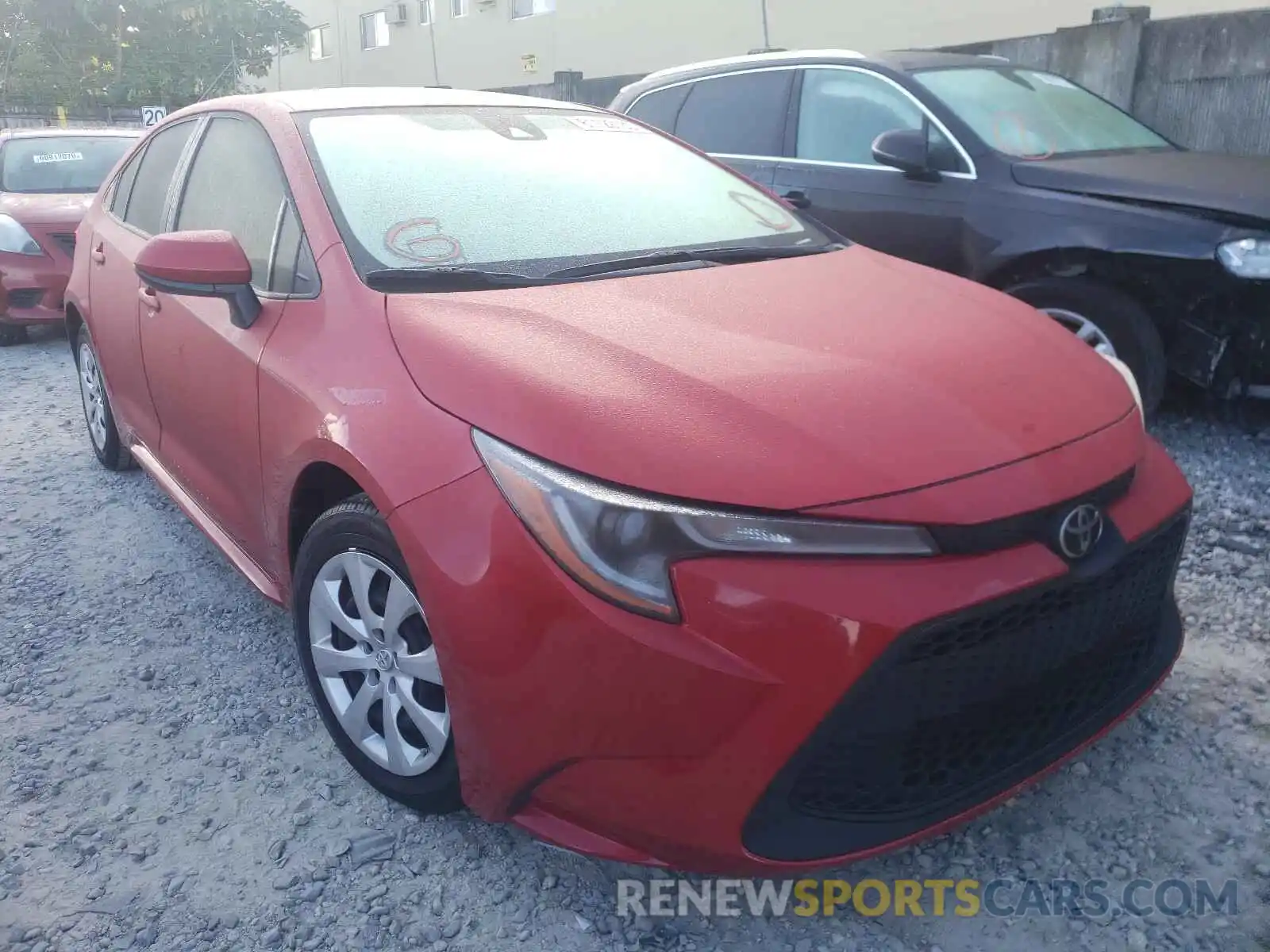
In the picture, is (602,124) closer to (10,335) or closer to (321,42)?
(10,335)

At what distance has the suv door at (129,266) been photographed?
11.4ft

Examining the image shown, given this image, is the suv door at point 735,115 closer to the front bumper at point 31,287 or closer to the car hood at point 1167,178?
the car hood at point 1167,178

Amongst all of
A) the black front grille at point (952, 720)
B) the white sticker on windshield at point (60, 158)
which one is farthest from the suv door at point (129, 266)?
the white sticker on windshield at point (60, 158)

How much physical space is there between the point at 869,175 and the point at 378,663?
3.73 m

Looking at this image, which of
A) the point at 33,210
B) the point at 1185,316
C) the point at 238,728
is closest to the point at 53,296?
the point at 33,210

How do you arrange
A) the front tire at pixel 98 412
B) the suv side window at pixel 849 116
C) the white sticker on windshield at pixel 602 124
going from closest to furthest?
the white sticker on windshield at pixel 602 124 → the front tire at pixel 98 412 → the suv side window at pixel 849 116

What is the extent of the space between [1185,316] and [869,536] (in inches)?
119

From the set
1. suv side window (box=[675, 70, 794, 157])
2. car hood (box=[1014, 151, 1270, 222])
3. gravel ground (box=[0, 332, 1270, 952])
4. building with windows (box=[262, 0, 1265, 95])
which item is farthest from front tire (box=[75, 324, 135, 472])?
building with windows (box=[262, 0, 1265, 95])

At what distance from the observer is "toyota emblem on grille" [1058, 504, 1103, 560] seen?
180 centimetres

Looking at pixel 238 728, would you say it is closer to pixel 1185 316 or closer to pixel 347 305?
pixel 347 305

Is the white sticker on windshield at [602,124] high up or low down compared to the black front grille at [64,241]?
up

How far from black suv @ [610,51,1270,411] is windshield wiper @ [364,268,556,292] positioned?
1700mm

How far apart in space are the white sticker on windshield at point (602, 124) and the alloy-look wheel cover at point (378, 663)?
5.56 feet

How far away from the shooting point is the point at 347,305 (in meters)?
2.26
